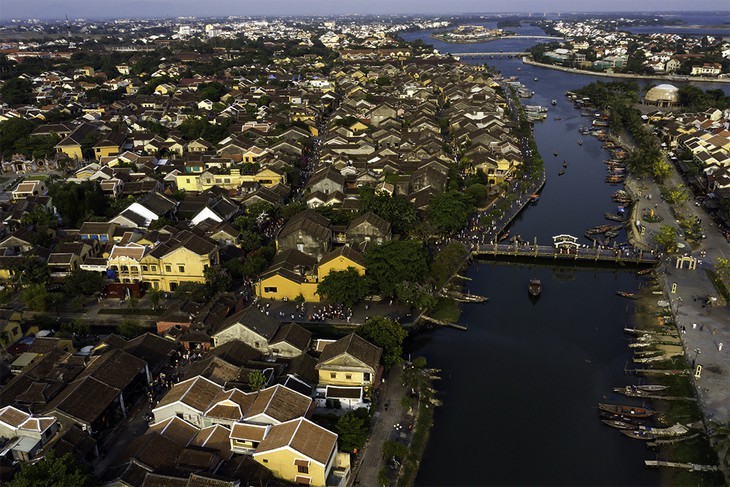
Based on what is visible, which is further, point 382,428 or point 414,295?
point 414,295

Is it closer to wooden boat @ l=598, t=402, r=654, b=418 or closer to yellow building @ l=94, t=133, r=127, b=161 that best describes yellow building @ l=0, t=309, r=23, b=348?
wooden boat @ l=598, t=402, r=654, b=418

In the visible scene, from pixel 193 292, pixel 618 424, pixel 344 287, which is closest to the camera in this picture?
pixel 618 424

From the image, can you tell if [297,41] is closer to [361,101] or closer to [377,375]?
[361,101]

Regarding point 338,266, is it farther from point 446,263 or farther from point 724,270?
point 724,270

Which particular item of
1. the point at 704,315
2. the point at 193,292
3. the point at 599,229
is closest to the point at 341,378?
the point at 193,292

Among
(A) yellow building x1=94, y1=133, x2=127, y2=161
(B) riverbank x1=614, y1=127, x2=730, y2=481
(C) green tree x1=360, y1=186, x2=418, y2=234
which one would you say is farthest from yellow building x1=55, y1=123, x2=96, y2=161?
(B) riverbank x1=614, y1=127, x2=730, y2=481
